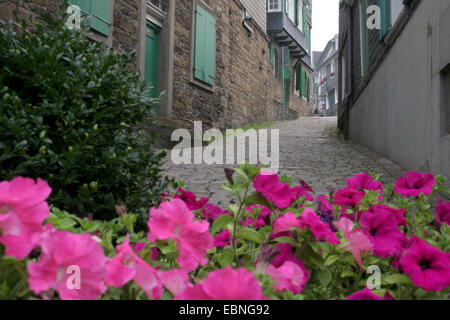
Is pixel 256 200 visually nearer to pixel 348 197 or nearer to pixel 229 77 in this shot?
pixel 348 197

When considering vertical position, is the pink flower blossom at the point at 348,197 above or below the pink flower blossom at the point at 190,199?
above

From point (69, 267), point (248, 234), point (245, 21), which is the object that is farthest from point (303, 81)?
point (69, 267)

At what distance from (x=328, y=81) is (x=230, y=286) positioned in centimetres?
3874

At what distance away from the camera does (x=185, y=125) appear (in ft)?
30.8

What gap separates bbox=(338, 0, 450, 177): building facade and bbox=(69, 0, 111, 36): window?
4989mm

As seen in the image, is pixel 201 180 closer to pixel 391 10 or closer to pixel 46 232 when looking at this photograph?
pixel 391 10

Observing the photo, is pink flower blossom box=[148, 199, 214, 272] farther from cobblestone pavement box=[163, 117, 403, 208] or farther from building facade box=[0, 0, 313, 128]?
building facade box=[0, 0, 313, 128]

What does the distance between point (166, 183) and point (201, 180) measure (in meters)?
3.08

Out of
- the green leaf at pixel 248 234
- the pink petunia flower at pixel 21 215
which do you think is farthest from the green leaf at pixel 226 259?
the pink petunia flower at pixel 21 215

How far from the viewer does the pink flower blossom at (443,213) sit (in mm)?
1424

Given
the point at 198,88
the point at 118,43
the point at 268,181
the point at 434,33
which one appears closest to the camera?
the point at 268,181

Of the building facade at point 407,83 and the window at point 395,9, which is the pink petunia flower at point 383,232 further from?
the window at point 395,9

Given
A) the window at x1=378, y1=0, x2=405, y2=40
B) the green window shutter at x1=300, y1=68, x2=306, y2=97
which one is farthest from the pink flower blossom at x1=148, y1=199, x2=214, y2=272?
the green window shutter at x1=300, y1=68, x2=306, y2=97
